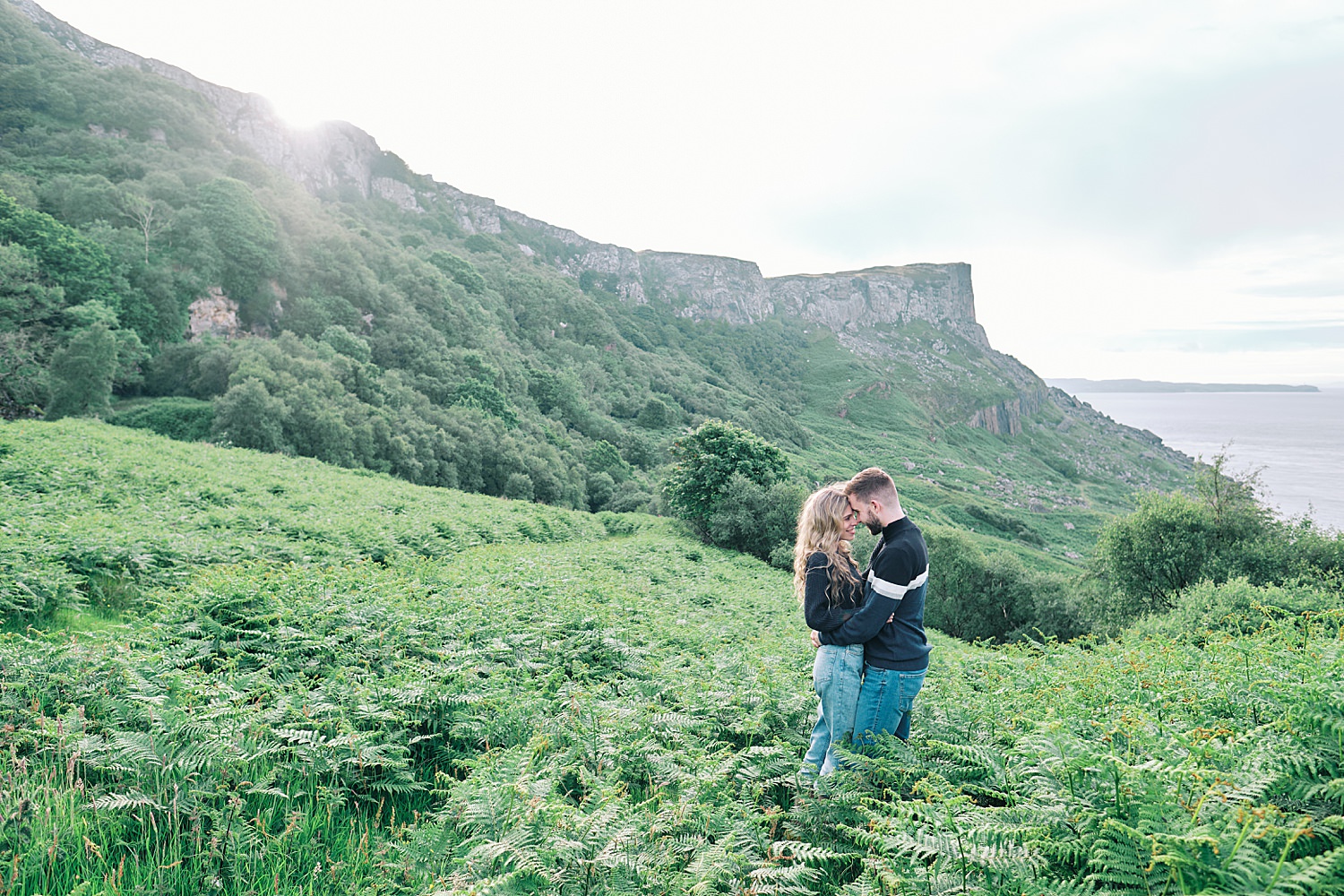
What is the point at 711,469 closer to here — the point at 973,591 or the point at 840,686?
the point at 973,591

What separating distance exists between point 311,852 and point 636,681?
363 centimetres

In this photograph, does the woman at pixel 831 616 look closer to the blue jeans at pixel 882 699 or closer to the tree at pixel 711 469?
the blue jeans at pixel 882 699

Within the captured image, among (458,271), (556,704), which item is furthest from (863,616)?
(458,271)

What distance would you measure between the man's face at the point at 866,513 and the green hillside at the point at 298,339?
122ft

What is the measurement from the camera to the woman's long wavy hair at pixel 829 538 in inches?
183

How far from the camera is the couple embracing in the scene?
14.4ft

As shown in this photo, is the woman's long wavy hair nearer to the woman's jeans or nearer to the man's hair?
the man's hair

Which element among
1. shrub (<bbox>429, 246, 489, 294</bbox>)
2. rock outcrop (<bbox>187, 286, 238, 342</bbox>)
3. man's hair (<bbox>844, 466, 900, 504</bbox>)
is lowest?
man's hair (<bbox>844, 466, 900, 504</bbox>)

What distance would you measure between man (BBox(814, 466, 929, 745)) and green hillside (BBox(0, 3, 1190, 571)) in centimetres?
3720

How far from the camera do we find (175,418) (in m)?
37.5

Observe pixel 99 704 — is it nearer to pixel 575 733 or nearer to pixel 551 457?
pixel 575 733

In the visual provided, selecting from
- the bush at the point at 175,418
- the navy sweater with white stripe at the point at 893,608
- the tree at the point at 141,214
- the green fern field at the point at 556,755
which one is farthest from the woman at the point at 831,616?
the tree at the point at 141,214

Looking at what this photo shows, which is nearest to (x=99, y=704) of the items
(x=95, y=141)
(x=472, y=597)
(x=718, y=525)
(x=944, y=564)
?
(x=472, y=597)

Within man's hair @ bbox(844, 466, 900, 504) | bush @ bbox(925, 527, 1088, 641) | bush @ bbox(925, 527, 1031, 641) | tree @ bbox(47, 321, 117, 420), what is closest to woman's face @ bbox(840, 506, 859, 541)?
man's hair @ bbox(844, 466, 900, 504)
